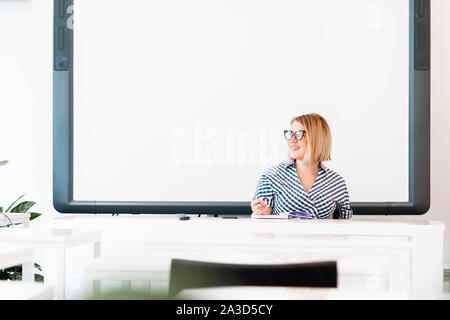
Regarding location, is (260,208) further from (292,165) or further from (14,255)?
(14,255)

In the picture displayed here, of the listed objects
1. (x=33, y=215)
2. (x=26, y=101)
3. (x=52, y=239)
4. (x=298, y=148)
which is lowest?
(x=33, y=215)

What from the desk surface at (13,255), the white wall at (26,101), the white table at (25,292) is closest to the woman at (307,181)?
the desk surface at (13,255)

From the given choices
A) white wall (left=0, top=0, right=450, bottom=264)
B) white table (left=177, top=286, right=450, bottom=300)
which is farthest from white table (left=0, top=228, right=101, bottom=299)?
white wall (left=0, top=0, right=450, bottom=264)

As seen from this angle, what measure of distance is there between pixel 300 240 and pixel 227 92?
1.76 metres

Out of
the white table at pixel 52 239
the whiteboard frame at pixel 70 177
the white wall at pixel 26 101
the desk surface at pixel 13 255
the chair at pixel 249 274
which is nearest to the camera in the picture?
the chair at pixel 249 274

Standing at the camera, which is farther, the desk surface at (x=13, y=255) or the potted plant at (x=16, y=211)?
the potted plant at (x=16, y=211)

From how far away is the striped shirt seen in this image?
7.64 feet

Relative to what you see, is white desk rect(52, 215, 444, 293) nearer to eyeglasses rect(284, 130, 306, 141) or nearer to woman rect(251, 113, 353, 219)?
woman rect(251, 113, 353, 219)

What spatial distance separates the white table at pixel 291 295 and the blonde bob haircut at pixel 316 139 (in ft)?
5.98

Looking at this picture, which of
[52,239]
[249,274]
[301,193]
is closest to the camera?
[249,274]

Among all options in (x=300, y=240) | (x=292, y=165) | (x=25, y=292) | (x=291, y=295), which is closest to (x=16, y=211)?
(x=292, y=165)

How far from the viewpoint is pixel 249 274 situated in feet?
2.34

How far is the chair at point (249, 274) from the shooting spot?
70 centimetres

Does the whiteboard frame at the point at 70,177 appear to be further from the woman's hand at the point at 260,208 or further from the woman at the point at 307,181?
the woman's hand at the point at 260,208
